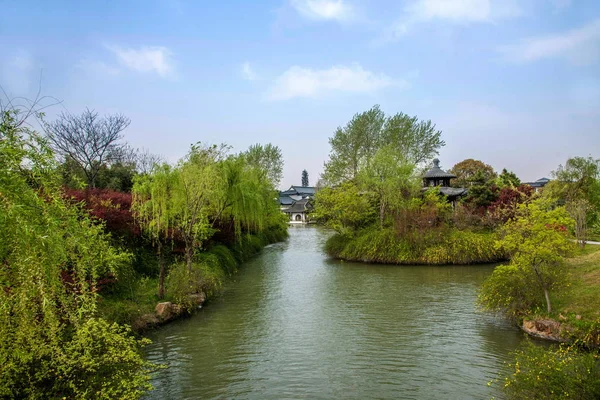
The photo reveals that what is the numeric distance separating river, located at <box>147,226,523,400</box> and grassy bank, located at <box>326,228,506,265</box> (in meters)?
5.38

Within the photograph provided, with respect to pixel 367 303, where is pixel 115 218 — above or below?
above

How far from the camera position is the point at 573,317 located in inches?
377

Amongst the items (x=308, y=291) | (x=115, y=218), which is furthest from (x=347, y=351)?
(x=115, y=218)

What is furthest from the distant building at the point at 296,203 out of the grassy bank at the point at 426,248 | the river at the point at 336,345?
the river at the point at 336,345

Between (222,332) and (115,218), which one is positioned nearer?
(222,332)

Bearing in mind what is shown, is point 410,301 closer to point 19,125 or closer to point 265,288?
point 265,288

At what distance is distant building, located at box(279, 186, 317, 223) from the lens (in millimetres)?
70312

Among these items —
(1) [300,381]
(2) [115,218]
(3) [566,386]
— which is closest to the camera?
(3) [566,386]

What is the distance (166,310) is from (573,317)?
10841mm

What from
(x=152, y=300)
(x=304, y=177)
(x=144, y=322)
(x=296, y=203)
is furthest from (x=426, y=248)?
(x=304, y=177)

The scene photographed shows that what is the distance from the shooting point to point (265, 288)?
54.6ft

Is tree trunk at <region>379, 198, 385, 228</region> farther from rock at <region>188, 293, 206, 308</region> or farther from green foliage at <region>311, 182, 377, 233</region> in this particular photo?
rock at <region>188, 293, 206, 308</region>

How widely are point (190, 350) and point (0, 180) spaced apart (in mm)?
7029

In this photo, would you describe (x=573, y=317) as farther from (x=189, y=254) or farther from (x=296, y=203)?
(x=296, y=203)
